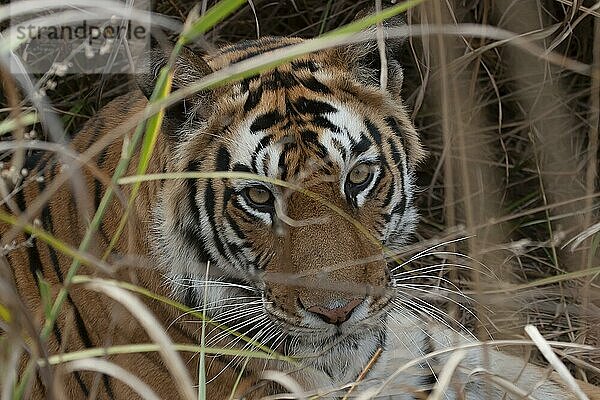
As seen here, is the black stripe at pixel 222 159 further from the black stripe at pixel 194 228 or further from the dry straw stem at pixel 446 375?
the dry straw stem at pixel 446 375

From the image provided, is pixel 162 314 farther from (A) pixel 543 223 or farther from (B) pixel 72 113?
(A) pixel 543 223

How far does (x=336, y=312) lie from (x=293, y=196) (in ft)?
0.64

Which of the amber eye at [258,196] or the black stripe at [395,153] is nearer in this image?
the amber eye at [258,196]

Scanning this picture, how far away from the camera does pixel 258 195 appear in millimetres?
1580

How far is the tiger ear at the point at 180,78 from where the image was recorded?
1520mm

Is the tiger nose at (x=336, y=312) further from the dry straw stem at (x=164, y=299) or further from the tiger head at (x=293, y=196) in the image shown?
the dry straw stem at (x=164, y=299)

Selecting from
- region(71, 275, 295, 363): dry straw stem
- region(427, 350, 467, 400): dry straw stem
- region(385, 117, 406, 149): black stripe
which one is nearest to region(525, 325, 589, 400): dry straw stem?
region(427, 350, 467, 400): dry straw stem

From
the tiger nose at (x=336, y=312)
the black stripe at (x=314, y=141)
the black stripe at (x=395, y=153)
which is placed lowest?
the tiger nose at (x=336, y=312)

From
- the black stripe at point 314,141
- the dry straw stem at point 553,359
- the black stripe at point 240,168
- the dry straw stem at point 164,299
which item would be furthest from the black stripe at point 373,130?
the dry straw stem at point 553,359

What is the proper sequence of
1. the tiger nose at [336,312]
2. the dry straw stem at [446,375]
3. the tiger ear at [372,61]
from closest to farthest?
the dry straw stem at [446,375] < the tiger nose at [336,312] < the tiger ear at [372,61]

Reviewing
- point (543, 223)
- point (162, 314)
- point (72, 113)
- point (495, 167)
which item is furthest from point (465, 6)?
point (162, 314)

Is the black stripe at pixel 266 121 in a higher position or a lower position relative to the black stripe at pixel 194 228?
higher

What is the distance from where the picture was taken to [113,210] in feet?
5.59

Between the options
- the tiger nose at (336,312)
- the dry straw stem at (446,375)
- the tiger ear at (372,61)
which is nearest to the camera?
the dry straw stem at (446,375)
